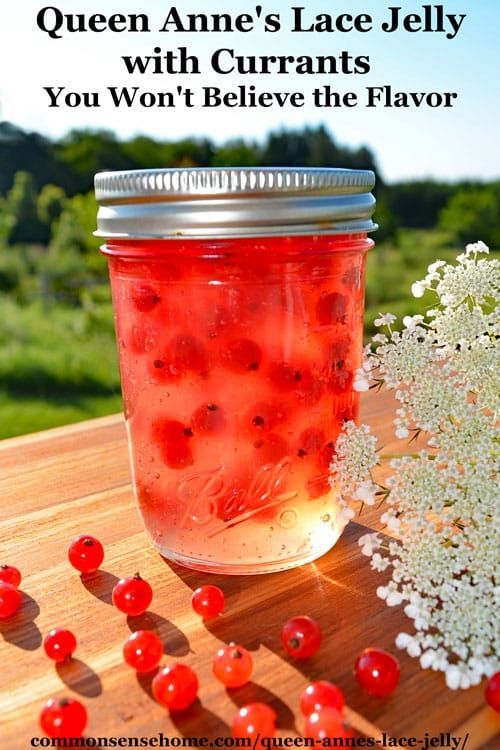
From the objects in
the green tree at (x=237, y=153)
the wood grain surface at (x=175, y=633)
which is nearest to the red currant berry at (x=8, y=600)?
the wood grain surface at (x=175, y=633)

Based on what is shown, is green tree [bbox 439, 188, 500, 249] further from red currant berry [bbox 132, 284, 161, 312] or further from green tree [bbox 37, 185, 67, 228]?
red currant berry [bbox 132, 284, 161, 312]

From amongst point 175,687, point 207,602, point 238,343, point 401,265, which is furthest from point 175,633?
point 401,265

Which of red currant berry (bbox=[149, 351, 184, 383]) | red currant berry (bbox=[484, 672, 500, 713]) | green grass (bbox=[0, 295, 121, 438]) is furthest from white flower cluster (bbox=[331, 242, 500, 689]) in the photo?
green grass (bbox=[0, 295, 121, 438])

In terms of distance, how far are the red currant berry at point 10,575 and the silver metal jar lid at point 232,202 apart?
1.58ft

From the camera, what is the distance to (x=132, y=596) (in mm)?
953

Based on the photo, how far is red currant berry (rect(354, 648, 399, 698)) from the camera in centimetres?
80

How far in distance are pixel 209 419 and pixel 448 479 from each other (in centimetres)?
30

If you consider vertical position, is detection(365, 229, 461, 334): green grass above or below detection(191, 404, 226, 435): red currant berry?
below

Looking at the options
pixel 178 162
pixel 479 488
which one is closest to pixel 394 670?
pixel 479 488

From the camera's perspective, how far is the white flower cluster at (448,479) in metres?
0.82

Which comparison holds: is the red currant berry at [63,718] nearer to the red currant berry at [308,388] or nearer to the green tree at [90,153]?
the red currant berry at [308,388]

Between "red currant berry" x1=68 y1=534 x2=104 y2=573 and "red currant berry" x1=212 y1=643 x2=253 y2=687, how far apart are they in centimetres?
30

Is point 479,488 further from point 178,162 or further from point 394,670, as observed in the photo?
point 178,162

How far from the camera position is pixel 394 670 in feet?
2.65
